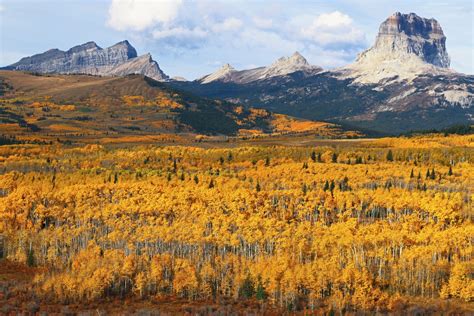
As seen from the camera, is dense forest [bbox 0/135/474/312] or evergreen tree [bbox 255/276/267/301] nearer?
evergreen tree [bbox 255/276/267/301]

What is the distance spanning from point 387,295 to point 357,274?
725cm

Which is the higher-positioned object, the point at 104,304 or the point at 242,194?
the point at 242,194

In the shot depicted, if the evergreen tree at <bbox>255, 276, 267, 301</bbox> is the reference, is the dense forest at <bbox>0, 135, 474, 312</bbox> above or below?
above

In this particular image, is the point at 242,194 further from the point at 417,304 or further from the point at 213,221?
the point at 417,304

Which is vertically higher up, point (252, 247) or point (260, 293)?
point (252, 247)

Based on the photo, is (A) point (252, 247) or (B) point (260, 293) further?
(A) point (252, 247)

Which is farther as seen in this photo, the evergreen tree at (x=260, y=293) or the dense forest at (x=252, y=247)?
the dense forest at (x=252, y=247)

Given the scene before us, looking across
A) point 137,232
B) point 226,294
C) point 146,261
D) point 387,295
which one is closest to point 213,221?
point 137,232

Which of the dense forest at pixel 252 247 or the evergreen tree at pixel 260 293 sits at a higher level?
the dense forest at pixel 252 247

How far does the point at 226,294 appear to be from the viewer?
11644 centimetres

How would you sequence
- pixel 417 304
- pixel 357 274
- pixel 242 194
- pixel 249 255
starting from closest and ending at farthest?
pixel 417 304, pixel 357 274, pixel 249 255, pixel 242 194

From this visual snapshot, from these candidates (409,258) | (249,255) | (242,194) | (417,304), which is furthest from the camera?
(242,194)

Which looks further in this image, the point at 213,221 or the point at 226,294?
the point at 213,221

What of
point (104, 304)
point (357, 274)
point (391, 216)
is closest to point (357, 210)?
point (391, 216)
